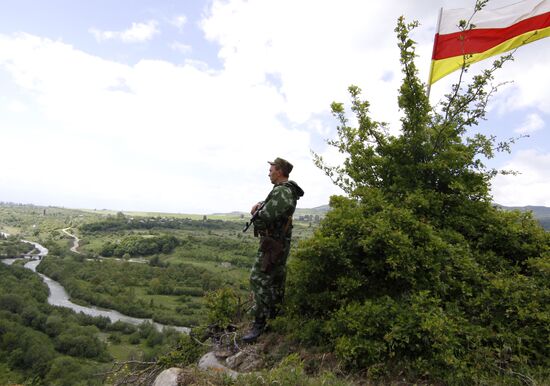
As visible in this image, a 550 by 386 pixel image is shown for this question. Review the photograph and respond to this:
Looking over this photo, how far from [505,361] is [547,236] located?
109 inches

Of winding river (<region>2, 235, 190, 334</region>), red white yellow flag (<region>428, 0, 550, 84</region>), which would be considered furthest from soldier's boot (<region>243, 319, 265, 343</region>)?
winding river (<region>2, 235, 190, 334</region>)

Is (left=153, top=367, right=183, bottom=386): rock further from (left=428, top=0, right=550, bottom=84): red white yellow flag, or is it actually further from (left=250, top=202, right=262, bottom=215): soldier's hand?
(left=428, top=0, right=550, bottom=84): red white yellow flag

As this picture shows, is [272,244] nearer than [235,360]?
No

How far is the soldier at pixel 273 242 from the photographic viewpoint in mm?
5637

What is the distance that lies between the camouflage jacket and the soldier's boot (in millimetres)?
1480

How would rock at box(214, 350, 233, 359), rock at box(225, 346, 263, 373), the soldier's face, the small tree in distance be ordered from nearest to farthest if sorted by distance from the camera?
1. the small tree in distance
2. rock at box(225, 346, 263, 373)
3. rock at box(214, 350, 233, 359)
4. the soldier's face

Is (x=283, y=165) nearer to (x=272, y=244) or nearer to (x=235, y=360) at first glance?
(x=272, y=244)

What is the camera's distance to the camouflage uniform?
562cm

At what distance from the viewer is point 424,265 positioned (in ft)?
16.9

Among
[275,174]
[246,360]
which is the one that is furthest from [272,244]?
[246,360]

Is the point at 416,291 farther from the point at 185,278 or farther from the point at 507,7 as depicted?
the point at 185,278

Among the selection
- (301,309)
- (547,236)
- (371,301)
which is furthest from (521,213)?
(301,309)

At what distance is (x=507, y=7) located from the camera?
25.8ft

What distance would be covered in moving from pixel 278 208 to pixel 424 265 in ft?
7.47
